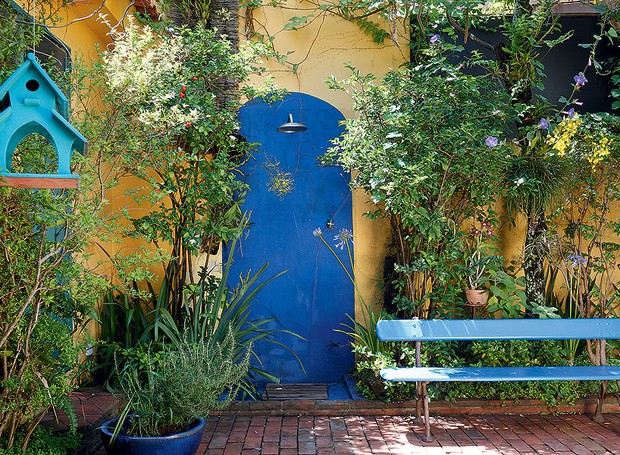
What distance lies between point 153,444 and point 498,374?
8.56 ft

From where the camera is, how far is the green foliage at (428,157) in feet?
17.4

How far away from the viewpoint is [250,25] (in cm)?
668

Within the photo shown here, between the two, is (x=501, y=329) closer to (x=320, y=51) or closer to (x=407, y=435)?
(x=407, y=435)

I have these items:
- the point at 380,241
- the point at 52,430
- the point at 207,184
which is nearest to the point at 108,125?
the point at 207,184

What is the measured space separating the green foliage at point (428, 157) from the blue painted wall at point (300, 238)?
73 cm

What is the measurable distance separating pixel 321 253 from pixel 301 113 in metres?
1.44

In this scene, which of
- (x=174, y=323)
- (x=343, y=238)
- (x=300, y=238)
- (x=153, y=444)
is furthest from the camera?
(x=300, y=238)

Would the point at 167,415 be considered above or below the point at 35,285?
Result: below

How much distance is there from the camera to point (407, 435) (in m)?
5.04

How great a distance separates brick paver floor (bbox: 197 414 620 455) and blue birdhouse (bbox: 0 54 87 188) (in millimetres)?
2527

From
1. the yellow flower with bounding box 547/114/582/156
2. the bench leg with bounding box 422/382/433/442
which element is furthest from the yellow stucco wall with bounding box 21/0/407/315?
the bench leg with bounding box 422/382/433/442

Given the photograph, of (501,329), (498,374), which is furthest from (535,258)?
(498,374)

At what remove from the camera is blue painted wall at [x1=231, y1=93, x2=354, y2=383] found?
21.3 ft

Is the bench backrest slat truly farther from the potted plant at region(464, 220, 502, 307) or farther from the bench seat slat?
the potted plant at region(464, 220, 502, 307)
